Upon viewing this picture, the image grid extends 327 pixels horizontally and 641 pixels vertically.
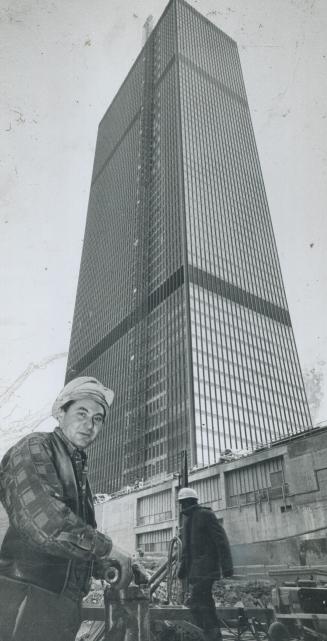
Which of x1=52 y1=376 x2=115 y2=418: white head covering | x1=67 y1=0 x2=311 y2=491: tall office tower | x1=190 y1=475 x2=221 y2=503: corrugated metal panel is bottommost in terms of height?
x1=52 y1=376 x2=115 y2=418: white head covering

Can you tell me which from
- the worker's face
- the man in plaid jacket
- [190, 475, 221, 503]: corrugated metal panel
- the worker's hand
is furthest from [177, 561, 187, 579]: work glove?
[190, 475, 221, 503]: corrugated metal panel

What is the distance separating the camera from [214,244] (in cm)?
8631

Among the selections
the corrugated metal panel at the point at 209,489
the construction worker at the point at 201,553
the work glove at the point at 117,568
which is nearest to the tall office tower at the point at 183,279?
the corrugated metal panel at the point at 209,489

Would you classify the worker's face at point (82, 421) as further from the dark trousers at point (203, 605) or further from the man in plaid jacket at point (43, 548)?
the dark trousers at point (203, 605)

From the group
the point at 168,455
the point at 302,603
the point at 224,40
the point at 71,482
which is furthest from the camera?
the point at 224,40

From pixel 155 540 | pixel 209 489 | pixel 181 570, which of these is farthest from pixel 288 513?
pixel 181 570

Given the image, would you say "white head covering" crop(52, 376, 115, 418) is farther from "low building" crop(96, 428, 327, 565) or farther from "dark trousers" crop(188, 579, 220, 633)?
"low building" crop(96, 428, 327, 565)

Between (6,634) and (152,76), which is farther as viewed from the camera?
(152,76)

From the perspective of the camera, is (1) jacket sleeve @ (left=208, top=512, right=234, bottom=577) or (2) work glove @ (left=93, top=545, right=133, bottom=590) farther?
(1) jacket sleeve @ (left=208, top=512, right=234, bottom=577)

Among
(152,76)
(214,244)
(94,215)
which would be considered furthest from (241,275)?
(152,76)

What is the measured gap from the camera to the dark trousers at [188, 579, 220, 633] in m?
3.96

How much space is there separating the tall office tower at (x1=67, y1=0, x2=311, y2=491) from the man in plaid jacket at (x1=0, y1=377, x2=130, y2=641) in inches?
2376

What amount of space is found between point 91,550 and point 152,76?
13675 cm

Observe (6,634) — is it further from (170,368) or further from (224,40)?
(224,40)
